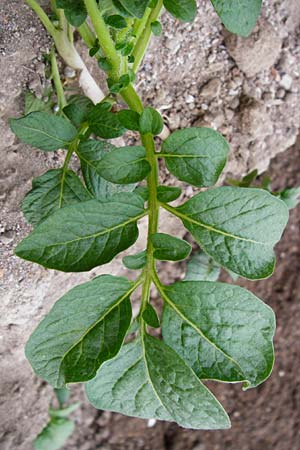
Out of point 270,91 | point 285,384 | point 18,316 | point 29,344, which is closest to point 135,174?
point 29,344

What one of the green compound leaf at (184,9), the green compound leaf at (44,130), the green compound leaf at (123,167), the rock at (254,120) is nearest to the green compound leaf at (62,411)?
the rock at (254,120)

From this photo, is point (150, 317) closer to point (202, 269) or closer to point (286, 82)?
point (202, 269)

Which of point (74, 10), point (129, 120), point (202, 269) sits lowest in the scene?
point (202, 269)

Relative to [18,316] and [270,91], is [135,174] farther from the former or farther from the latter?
[270,91]

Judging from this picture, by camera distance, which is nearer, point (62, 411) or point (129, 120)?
point (129, 120)

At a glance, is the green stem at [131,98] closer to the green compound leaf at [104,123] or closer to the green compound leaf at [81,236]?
the green compound leaf at [104,123]

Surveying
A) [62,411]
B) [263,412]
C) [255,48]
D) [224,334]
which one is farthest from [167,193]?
[263,412]
